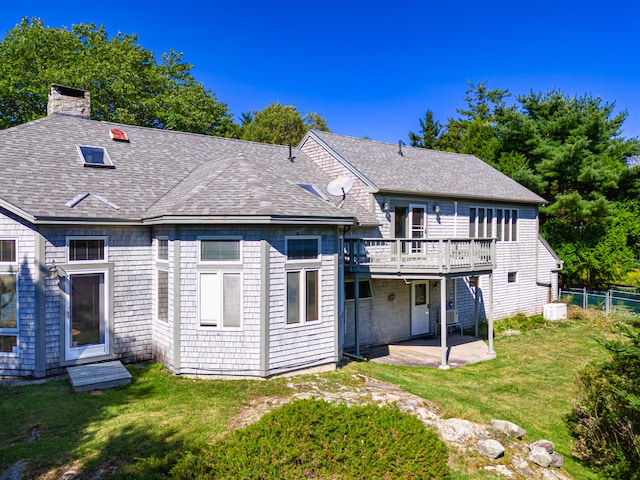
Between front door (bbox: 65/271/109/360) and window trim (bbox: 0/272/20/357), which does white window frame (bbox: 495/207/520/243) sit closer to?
front door (bbox: 65/271/109/360)

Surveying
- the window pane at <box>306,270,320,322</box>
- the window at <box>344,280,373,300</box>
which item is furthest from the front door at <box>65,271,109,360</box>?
the window at <box>344,280,373,300</box>

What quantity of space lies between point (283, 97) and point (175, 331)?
117 ft

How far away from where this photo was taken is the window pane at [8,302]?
9.06m

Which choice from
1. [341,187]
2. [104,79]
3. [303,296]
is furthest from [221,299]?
[104,79]

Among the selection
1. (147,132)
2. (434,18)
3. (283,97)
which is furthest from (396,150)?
(283,97)

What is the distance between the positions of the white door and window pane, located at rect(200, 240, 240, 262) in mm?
7656

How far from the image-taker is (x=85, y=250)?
31.3ft

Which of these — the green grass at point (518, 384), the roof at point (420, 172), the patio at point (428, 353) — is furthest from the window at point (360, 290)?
the roof at point (420, 172)

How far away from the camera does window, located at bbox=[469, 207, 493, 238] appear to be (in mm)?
16750

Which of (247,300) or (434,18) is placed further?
(434,18)

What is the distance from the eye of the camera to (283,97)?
41.3m

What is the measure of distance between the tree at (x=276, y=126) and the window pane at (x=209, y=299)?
29879 millimetres

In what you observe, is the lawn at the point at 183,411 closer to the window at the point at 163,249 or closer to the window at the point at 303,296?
the window at the point at 303,296

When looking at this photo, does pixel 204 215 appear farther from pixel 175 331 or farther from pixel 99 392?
pixel 99 392
